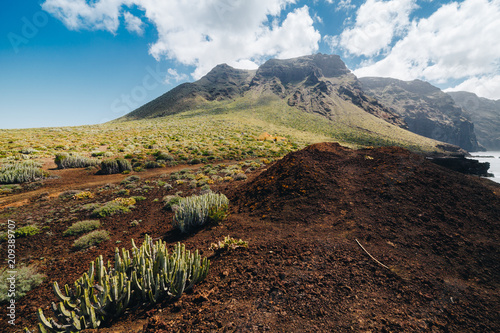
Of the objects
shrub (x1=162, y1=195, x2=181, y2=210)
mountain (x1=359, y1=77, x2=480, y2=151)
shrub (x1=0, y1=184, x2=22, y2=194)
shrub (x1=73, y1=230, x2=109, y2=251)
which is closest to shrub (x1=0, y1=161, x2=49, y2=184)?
shrub (x1=0, y1=184, x2=22, y2=194)

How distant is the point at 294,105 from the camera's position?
101m

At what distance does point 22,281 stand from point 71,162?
46.5ft

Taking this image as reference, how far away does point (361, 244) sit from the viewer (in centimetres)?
436

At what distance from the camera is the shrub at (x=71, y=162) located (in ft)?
46.8

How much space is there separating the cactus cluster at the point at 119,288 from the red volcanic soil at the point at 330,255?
0.65ft

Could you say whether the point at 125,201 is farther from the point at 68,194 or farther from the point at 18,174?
the point at 18,174

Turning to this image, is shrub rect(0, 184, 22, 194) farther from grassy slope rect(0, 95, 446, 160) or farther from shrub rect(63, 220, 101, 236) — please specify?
grassy slope rect(0, 95, 446, 160)

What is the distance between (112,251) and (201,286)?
3694 millimetres

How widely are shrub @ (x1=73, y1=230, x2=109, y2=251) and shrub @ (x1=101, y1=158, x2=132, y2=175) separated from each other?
9860 millimetres

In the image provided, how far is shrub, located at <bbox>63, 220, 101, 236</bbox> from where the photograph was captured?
21.0 ft

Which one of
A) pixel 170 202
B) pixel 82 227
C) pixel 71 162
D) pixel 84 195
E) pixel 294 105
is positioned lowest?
pixel 82 227

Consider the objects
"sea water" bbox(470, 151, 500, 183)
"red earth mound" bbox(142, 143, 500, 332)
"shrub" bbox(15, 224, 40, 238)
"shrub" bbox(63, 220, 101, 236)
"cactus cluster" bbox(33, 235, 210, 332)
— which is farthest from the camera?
"sea water" bbox(470, 151, 500, 183)

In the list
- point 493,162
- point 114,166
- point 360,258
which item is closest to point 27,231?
point 114,166

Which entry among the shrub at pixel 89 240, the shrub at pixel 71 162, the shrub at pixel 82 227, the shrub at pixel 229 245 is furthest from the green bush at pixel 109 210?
the shrub at pixel 71 162
